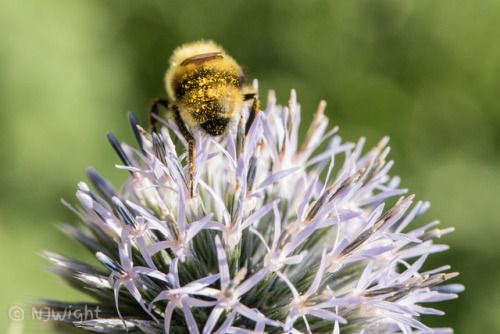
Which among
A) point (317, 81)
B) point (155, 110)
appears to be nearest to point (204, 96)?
point (155, 110)

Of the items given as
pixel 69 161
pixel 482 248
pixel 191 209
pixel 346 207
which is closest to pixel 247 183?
pixel 191 209

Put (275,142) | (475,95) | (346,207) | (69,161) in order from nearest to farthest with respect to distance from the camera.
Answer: (346,207)
(275,142)
(69,161)
(475,95)

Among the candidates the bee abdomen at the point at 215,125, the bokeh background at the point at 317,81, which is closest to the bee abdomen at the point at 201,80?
the bee abdomen at the point at 215,125

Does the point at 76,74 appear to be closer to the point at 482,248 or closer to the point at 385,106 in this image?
the point at 385,106

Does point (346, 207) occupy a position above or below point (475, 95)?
below

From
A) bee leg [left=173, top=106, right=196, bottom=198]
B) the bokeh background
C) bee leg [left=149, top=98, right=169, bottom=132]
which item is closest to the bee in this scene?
bee leg [left=173, top=106, right=196, bottom=198]

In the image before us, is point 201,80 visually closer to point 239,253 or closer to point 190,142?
point 190,142

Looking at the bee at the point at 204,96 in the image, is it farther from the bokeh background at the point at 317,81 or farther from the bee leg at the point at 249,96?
the bokeh background at the point at 317,81
